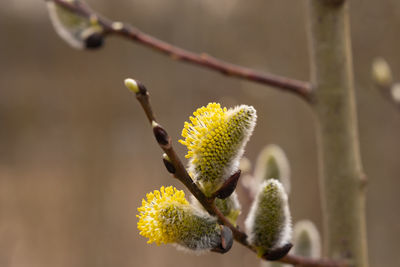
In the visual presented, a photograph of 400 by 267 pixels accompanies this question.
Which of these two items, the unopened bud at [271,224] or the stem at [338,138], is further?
the stem at [338,138]

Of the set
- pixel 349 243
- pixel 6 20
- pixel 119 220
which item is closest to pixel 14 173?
pixel 119 220

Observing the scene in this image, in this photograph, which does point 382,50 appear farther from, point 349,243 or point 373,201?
point 349,243

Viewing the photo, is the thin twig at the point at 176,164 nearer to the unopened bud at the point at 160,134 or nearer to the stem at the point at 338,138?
the unopened bud at the point at 160,134

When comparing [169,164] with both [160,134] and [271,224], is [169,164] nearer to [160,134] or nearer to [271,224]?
[160,134]

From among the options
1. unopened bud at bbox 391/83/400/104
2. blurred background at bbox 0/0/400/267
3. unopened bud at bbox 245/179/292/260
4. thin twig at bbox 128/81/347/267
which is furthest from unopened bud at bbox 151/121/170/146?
blurred background at bbox 0/0/400/267

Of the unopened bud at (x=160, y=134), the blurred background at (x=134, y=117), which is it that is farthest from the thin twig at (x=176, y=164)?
the blurred background at (x=134, y=117)

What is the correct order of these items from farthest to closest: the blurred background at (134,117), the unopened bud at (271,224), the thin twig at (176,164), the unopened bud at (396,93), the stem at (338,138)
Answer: the blurred background at (134,117) → the unopened bud at (396,93) → the stem at (338,138) → the unopened bud at (271,224) → the thin twig at (176,164)
